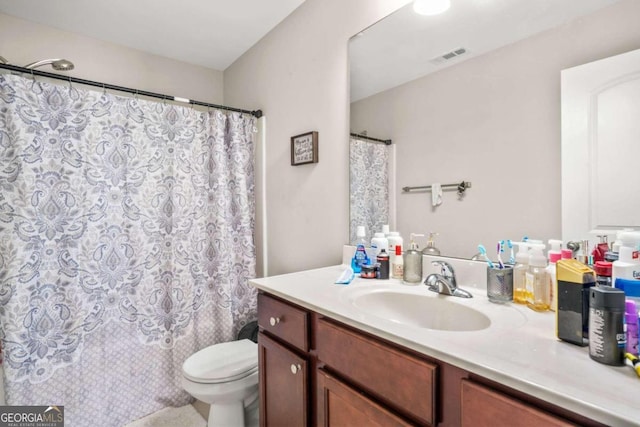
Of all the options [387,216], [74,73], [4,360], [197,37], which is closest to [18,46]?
[74,73]

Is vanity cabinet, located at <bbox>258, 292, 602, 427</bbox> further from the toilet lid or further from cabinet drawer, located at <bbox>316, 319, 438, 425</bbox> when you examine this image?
the toilet lid

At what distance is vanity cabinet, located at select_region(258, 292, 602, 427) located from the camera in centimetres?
59

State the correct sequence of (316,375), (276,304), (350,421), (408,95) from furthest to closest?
(408,95), (276,304), (316,375), (350,421)

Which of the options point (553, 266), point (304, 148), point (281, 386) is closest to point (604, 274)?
point (553, 266)

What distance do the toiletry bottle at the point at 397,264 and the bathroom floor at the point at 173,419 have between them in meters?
1.37

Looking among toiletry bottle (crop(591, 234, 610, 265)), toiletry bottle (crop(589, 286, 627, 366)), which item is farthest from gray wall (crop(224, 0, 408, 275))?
toiletry bottle (crop(589, 286, 627, 366))

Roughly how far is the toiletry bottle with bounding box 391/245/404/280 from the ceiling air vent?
2.53 ft

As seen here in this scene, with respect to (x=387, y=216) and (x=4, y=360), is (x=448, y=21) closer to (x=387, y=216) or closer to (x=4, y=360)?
(x=387, y=216)

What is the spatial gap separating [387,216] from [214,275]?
3.92ft

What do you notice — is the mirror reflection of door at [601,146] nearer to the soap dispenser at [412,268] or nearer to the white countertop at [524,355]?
the white countertop at [524,355]

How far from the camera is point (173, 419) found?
1773 mm

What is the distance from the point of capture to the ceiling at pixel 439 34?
39.6 inches

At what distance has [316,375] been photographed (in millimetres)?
1009

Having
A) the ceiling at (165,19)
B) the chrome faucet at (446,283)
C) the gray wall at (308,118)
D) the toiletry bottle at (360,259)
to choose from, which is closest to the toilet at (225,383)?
the gray wall at (308,118)
